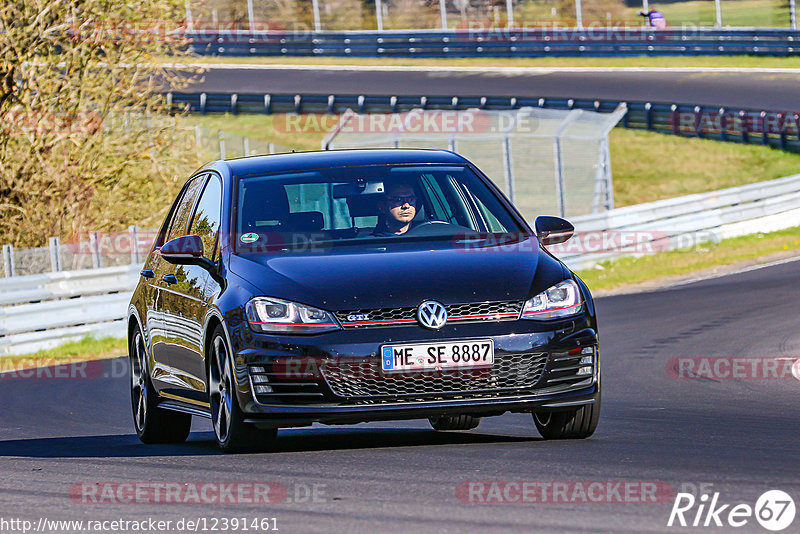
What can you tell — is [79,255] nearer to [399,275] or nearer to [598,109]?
[399,275]

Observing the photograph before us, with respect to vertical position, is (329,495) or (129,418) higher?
(329,495)

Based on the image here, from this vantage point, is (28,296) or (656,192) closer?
(28,296)

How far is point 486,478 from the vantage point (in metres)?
6.39

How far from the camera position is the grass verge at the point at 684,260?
22.4 meters

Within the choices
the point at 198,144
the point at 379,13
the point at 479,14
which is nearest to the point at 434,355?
the point at 198,144

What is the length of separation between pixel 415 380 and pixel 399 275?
542mm

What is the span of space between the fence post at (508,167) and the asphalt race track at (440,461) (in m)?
13.3

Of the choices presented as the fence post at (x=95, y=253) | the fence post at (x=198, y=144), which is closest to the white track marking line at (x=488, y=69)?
the fence post at (x=198, y=144)

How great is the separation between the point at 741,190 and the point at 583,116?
2979 millimetres

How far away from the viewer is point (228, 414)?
24.8 ft

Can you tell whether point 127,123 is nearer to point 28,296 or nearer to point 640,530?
point 28,296

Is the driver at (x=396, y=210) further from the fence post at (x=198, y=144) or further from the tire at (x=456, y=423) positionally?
the fence post at (x=198, y=144)

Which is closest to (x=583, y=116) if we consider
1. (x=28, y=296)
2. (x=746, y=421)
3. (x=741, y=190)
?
(x=741, y=190)

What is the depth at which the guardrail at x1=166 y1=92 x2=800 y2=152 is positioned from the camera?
3628cm
